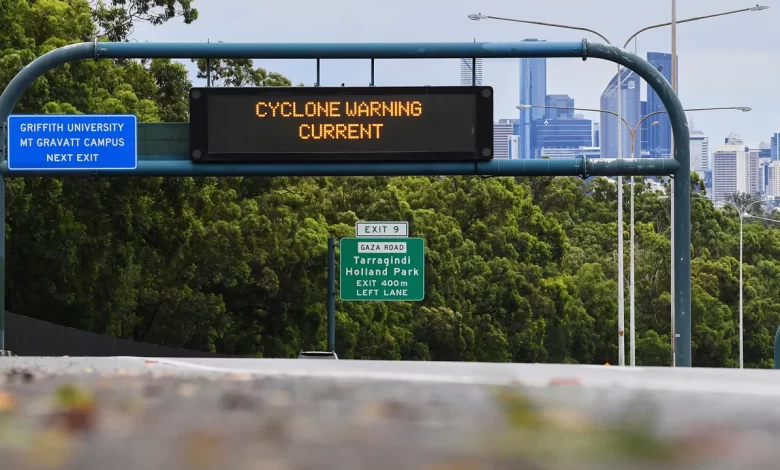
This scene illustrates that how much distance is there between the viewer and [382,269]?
31047 mm

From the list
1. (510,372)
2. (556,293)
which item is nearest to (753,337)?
(556,293)

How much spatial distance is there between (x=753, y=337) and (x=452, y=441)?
79718 millimetres

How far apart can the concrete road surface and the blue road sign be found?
16553mm

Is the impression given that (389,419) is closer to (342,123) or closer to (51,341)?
(342,123)

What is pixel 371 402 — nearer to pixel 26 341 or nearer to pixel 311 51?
pixel 311 51

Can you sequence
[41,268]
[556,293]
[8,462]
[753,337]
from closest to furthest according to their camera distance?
[8,462] < [41,268] < [556,293] < [753,337]

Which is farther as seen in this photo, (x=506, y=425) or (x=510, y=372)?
(x=510, y=372)

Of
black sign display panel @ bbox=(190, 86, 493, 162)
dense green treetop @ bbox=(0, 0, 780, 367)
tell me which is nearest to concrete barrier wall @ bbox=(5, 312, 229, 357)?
dense green treetop @ bbox=(0, 0, 780, 367)

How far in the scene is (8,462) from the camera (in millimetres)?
2086

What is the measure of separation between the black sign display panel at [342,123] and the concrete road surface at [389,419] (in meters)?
15.4

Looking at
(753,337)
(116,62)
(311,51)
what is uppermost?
(116,62)

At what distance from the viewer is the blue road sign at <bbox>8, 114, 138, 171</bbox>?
61.5 ft

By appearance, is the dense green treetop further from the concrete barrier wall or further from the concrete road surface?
the concrete road surface

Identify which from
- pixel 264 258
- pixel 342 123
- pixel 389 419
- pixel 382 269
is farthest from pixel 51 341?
pixel 389 419
